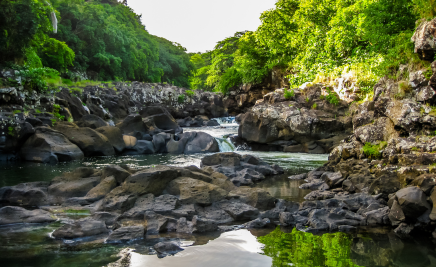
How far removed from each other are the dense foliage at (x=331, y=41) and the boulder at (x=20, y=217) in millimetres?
10430

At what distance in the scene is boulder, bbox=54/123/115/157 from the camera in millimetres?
16812

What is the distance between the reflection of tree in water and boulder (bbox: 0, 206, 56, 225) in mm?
4250

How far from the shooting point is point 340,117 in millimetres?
18906

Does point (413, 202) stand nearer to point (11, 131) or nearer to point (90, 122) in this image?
point (11, 131)

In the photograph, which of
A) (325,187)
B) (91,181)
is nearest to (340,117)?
(325,187)

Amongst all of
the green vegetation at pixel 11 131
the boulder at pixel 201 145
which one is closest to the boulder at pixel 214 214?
the green vegetation at pixel 11 131

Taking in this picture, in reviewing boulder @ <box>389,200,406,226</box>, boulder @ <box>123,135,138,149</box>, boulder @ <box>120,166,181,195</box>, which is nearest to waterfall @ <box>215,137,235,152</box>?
boulder @ <box>123,135,138,149</box>

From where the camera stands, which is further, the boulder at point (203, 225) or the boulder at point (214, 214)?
the boulder at point (214, 214)

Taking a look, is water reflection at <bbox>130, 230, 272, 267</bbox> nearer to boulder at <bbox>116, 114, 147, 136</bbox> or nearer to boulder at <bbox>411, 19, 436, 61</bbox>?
boulder at <bbox>411, 19, 436, 61</bbox>

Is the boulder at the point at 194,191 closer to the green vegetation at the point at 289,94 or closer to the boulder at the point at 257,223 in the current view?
the boulder at the point at 257,223

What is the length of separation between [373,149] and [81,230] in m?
8.27

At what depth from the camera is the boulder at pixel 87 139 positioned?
16812mm

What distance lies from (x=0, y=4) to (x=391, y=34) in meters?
19.5

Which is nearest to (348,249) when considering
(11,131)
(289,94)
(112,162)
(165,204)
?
(165,204)
